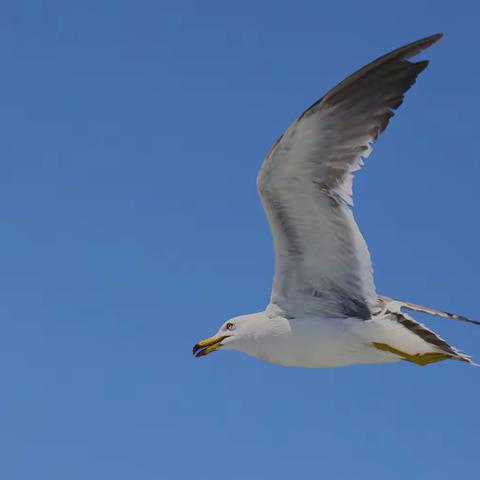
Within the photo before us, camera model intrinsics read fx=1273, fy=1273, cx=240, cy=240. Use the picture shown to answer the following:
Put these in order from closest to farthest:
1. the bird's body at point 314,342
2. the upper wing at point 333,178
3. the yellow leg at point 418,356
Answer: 1. the upper wing at point 333,178
2. the yellow leg at point 418,356
3. the bird's body at point 314,342

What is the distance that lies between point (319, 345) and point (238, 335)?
1.03m

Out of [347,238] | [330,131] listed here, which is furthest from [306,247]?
[330,131]

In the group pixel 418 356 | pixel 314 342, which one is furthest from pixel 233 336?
pixel 418 356

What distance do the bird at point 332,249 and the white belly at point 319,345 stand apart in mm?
11

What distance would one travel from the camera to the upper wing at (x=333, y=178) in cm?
1303

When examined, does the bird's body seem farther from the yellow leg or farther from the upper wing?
the upper wing

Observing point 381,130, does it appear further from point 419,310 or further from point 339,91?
point 419,310

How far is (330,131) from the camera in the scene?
43.1 feet

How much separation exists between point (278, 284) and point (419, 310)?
1.57 metres

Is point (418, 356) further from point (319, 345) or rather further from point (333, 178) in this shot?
point (333, 178)

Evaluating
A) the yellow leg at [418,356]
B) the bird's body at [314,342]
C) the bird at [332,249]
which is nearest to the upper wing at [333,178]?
the bird at [332,249]

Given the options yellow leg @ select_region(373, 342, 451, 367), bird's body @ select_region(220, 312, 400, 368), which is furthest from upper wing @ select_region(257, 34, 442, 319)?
yellow leg @ select_region(373, 342, 451, 367)

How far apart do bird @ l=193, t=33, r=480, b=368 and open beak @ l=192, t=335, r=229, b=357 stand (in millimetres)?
281

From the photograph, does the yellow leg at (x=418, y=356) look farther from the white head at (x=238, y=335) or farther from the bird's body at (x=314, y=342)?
the white head at (x=238, y=335)
